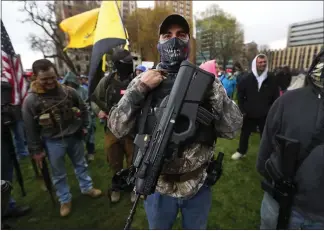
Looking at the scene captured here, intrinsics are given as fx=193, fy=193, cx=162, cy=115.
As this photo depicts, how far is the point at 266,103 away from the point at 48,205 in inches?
167

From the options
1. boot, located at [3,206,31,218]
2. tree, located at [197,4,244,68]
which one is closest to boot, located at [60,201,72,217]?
boot, located at [3,206,31,218]

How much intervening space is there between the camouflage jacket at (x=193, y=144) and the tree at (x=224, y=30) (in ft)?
122

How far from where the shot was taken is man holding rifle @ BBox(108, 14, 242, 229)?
128 cm

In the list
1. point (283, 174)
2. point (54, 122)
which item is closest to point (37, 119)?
point (54, 122)

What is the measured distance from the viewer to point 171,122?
1.11 metres

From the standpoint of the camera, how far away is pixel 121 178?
136 cm

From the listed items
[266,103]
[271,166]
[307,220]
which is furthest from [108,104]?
[266,103]

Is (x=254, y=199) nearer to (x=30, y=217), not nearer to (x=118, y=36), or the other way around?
(x=30, y=217)

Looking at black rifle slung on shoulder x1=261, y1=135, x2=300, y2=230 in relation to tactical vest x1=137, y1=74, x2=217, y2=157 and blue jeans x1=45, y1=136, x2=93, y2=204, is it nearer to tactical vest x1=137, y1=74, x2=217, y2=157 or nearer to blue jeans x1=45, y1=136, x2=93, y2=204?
tactical vest x1=137, y1=74, x2=217, y2=157

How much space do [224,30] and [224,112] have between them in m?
42.1

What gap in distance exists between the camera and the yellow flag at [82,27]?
518 centimetres

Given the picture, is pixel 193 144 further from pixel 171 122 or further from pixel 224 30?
pixel 224 30

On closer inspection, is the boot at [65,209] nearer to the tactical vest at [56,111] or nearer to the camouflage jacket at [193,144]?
the tactical vest at [56,111]

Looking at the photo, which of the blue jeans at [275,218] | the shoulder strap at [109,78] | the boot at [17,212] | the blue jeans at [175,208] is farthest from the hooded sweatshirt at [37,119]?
the blue jeans at [275,218]
